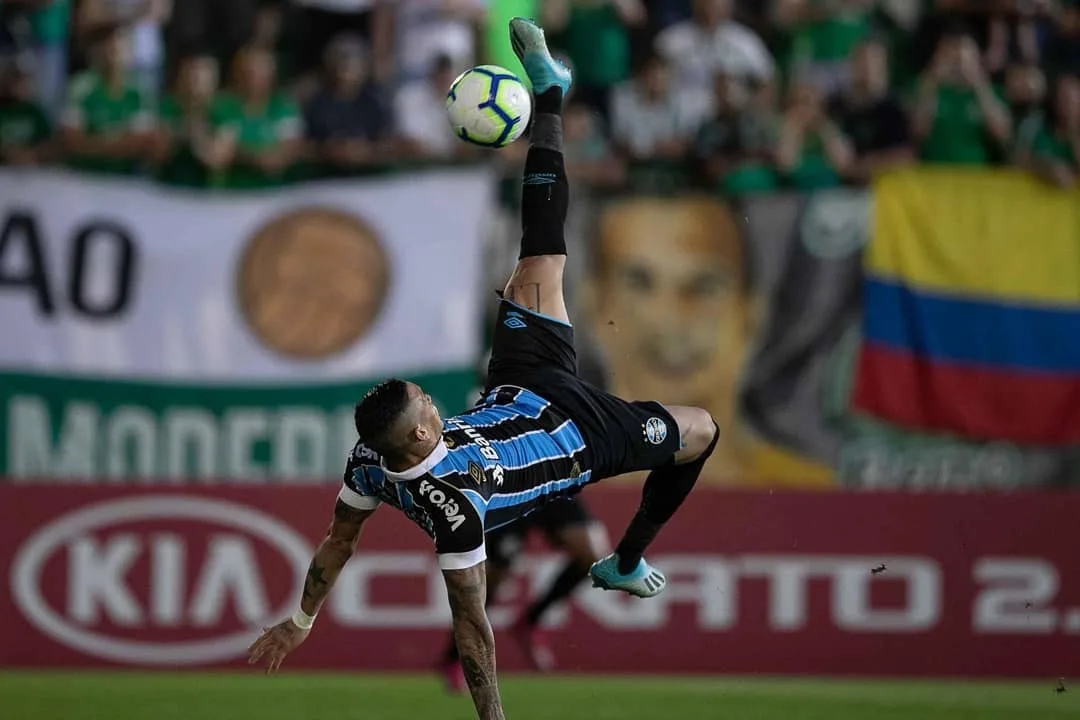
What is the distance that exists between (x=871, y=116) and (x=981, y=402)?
258 centimetres

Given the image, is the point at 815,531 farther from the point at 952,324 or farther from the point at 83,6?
the point at 83,6

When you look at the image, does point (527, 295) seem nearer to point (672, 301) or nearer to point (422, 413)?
point (422, 413)

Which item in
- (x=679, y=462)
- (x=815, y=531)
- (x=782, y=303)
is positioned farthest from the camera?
(x=782, y=303)

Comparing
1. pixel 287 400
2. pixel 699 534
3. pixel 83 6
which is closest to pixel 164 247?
pixel 287 400

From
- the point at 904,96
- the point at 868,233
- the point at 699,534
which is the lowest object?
the point at 699,534

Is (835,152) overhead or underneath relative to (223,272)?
overhead

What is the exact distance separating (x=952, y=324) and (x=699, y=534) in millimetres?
2963

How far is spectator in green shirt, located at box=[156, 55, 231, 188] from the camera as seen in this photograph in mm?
14609

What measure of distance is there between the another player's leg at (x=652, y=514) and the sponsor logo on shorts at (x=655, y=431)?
0.26m

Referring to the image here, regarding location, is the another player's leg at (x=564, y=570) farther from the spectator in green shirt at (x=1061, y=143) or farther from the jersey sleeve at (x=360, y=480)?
the spectator in green shirt at (x=1061, y=143)

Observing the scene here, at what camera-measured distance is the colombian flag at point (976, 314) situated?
49.0 ft

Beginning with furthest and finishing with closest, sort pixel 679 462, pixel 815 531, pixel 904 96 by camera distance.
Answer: pixel 904 96, pixel 815 531, pixel 679 462

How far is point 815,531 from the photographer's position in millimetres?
13703

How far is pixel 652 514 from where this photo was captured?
9508mm
